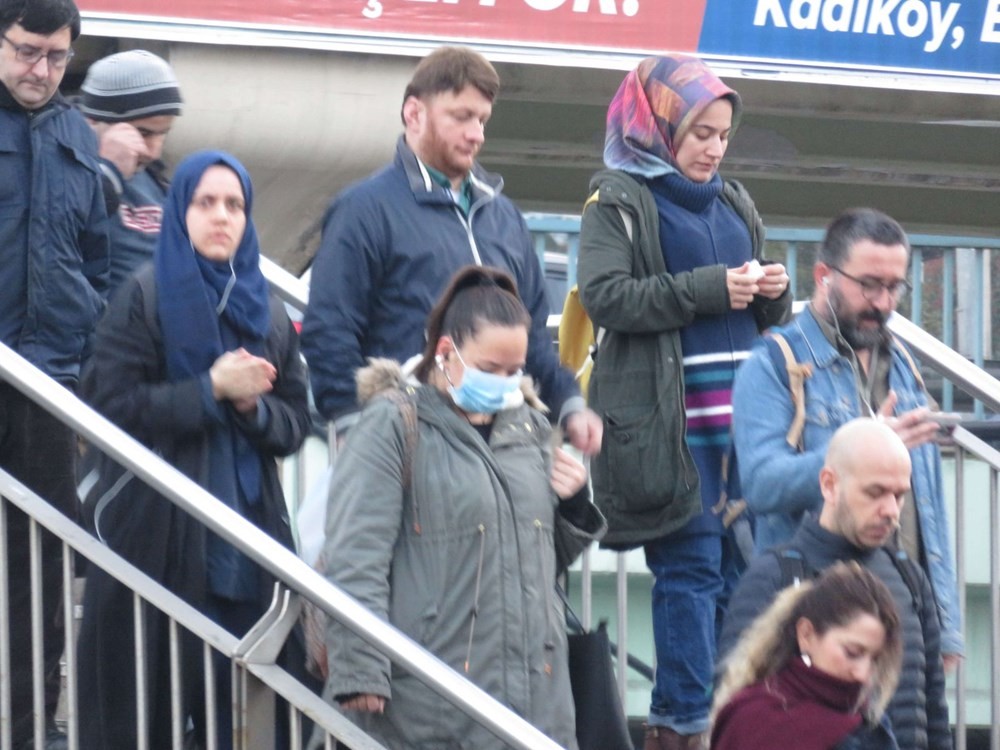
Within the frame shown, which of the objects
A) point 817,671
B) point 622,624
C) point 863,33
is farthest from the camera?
point 863,33

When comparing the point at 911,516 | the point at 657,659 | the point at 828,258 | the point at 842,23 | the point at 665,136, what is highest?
the point at 842,23

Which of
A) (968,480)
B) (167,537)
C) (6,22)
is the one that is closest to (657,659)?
(167,537)

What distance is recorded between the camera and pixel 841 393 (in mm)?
4148

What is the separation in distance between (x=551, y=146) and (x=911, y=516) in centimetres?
509

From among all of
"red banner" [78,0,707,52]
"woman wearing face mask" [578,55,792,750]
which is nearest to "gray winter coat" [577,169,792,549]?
"woman wearing face mask" [578,55,792,750]

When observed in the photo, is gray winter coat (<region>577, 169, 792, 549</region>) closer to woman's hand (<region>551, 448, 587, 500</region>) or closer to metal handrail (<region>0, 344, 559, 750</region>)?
woman's hand (<region>551, 448, 587, 500</region>)

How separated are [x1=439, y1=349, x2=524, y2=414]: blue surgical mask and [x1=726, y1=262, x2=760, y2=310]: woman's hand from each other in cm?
97

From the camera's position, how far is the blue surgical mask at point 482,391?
3.65 metres

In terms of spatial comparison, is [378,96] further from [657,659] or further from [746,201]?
[657,659]

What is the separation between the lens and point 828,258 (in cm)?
419

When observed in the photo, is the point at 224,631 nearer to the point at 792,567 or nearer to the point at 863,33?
the point at 792,567

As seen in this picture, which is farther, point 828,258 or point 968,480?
point 968,480

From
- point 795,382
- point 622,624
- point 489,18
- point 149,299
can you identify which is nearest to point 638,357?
point 795,382

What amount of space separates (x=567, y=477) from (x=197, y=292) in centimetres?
84
